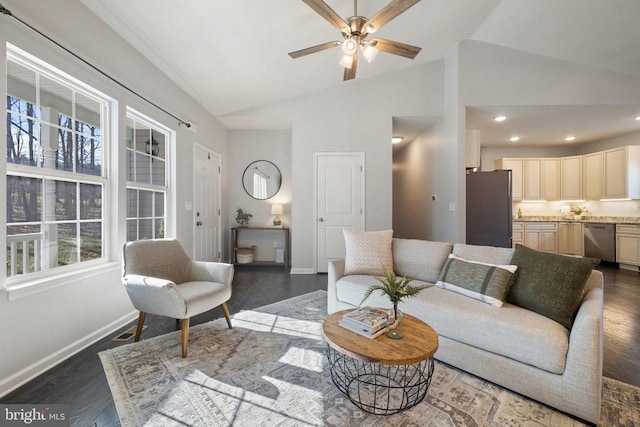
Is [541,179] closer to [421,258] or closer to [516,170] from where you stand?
[516,170]

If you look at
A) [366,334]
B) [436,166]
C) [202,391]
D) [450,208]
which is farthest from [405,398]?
[436,166]

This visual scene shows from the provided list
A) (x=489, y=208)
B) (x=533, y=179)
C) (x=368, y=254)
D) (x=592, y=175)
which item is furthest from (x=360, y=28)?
(x=592, y=175)

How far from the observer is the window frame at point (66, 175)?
1.70 meters

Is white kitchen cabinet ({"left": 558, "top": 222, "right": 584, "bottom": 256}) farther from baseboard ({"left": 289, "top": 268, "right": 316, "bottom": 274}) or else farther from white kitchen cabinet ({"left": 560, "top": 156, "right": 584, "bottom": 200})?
baseboard ({"left": 289, "top": 268, "right": 316, "bottom": 274})

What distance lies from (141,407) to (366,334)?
126cm

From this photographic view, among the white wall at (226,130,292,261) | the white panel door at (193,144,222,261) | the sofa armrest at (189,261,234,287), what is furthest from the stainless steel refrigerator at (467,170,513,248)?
the white panel door at (193,144,222,261)

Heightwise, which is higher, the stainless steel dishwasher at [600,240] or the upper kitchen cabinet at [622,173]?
the upper kitchen cabinet at [622,173]

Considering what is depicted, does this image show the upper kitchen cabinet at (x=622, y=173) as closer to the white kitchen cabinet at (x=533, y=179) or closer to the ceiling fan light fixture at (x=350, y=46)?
the white kitchen cabinet at (x=533, y=179)

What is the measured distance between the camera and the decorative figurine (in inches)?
205

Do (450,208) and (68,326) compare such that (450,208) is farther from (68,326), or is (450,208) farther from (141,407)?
(68,326)

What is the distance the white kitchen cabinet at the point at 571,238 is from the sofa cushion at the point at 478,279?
5089mm

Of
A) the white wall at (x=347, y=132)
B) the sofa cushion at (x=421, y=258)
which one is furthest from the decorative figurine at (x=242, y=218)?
the sofa cushion at (x=421, y=258)

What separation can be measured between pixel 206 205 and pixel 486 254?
13.0ft

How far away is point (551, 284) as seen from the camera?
168 centimetres
